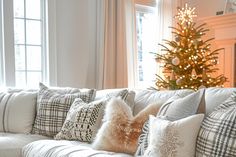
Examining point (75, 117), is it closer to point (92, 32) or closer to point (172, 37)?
point (92, 32)

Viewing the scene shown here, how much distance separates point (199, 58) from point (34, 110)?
2.12 metres

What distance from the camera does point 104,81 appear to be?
4.29 meters

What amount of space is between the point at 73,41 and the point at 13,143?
201 cm

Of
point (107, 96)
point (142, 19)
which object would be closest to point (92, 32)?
point (142, 19)

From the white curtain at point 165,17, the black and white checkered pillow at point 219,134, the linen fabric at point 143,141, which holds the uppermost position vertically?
the white curtain at point 165,17

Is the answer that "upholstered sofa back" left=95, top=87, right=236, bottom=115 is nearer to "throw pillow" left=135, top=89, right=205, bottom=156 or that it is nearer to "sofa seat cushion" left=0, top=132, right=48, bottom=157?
"throw pillow" left=135, top=89, right=205, bottom=156

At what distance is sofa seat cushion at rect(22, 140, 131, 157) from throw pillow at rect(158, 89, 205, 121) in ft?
1.25

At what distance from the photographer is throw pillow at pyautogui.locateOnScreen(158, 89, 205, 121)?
190 centimetres

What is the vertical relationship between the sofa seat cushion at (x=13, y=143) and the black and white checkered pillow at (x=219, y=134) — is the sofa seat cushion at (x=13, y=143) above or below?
below

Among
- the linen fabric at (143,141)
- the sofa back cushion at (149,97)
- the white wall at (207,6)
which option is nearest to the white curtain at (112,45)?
the white wall at (207,6)

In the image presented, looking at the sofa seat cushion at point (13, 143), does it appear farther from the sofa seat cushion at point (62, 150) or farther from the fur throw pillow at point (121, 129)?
the fur throw pillow at point (121, 129)

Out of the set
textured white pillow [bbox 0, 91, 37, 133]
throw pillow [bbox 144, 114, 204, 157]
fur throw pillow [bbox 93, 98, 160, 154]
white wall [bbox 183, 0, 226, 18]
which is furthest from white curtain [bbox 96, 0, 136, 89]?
throw pillow [bbox 144, 114, 204, 157]

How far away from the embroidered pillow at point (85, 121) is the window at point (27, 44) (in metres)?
1.46

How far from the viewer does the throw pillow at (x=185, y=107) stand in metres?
1.90
